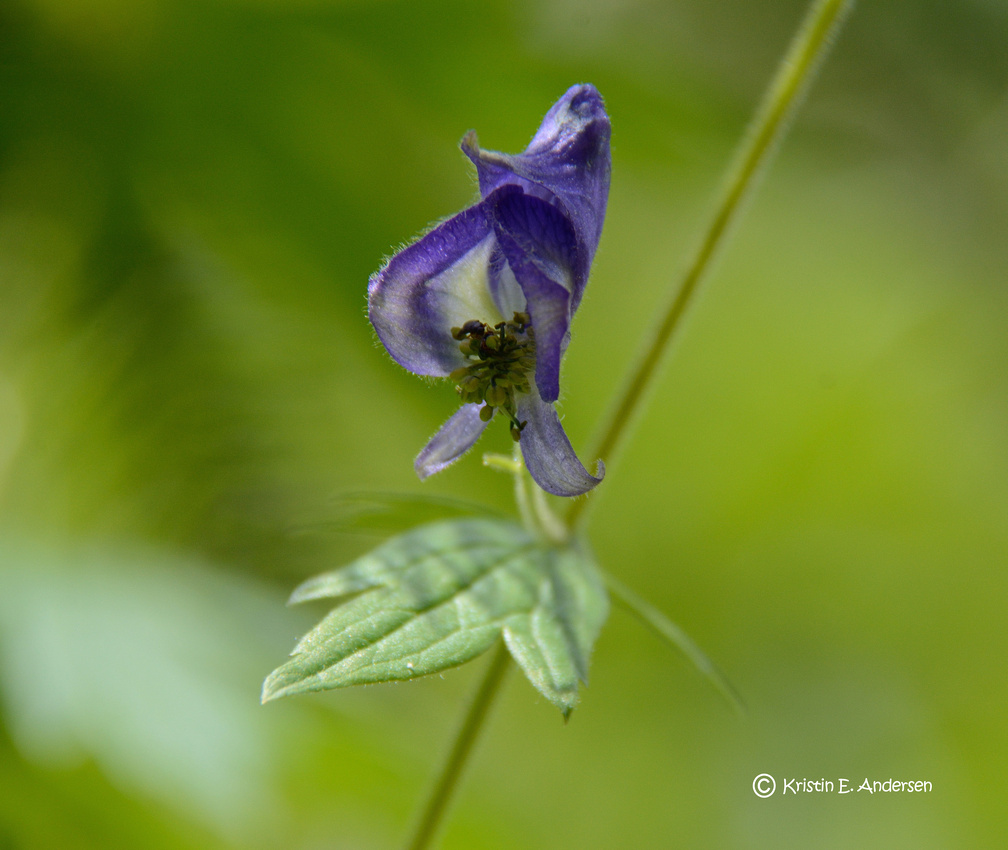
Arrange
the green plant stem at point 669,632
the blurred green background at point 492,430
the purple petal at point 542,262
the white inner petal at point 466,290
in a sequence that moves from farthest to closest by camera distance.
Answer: the blurred green background at point 492,430
the green plant stem at point 669,632
the white inner petal at point 466,290
the purple petal at point 542,262

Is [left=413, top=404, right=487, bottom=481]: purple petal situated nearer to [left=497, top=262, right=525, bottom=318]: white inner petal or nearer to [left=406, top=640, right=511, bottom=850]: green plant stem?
[left=497, top=262, right=525, bottom=318]: white inner petal

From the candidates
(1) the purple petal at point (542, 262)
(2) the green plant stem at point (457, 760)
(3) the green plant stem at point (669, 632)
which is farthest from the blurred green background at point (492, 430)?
(1) the purple petal at point (542, 262)

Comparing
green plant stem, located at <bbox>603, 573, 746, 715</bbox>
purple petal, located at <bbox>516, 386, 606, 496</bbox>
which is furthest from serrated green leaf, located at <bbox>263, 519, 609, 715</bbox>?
purple petal, located at <bbox>516, 386, 606, 496</bbox>

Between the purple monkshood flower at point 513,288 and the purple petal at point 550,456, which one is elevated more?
the purple monkshood flower at point 513,288

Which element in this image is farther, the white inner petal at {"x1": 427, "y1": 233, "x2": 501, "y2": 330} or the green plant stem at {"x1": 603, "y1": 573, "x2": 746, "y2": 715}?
the green plant stem at {"x1": 603, "y1": 573, "x2": 746, "y2": 715}

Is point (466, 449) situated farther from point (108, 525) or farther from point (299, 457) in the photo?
point (299, 457)

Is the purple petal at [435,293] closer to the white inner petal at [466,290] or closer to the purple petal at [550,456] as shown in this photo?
the white inner petal at [466,290]

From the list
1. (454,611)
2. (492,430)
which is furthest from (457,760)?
(492,430)
